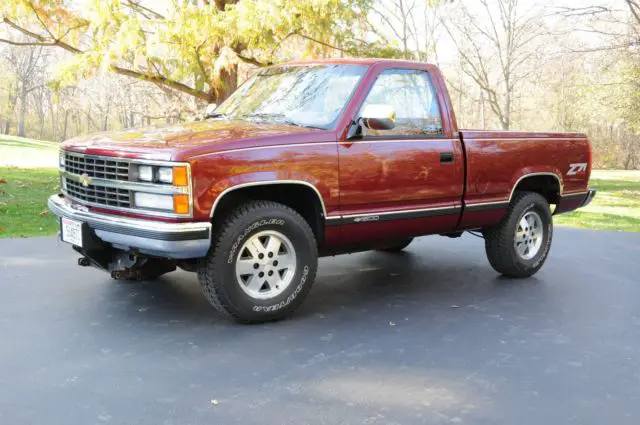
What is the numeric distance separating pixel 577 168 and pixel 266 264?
3751 mm

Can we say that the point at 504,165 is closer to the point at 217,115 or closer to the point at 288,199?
the point at 288,199

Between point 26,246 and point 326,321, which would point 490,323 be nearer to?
point 326,321

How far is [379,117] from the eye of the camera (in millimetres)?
5234

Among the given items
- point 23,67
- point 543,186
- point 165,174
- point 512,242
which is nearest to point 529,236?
point 512,242

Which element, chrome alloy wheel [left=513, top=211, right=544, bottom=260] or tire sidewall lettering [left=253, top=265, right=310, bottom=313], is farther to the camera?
chrome alloy wheel [left=513, top=211, right=544, bottom=260]

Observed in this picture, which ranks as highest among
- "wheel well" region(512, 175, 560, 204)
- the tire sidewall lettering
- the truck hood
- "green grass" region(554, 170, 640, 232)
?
the truck hood

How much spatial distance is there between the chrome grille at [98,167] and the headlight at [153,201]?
0.56 ft

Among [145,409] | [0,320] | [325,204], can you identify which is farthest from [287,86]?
[145,409]

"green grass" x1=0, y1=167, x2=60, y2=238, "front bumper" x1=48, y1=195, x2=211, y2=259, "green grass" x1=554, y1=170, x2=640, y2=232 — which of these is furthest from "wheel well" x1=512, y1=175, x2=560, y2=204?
"green grass" x1=0, y1=167, x2=60, y2=238

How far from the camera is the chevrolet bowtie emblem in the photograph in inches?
200

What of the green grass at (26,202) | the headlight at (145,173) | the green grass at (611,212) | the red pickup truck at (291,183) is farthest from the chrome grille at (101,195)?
the green grass at (611,212)

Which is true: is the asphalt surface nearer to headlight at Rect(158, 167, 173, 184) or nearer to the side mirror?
headlight at Rect(158, 167, 173, 184)

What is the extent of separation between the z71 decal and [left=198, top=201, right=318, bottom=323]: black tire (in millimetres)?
3249

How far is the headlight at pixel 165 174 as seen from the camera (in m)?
4.54
